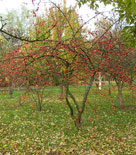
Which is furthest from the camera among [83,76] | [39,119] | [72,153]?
[39,119]

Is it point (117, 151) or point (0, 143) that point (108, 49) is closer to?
point (117, 151)

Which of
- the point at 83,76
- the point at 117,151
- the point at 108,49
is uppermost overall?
the point at 108,49

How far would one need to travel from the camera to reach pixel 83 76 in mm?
7656

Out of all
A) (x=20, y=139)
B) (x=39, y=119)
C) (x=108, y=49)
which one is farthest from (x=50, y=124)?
(x=108, y=49)

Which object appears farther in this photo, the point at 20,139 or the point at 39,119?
the point at 39,119

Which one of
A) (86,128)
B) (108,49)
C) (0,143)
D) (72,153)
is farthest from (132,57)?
(0,143)

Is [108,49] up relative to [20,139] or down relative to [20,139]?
up

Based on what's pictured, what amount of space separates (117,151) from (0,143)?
372 cm

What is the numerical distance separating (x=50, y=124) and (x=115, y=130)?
291 centimetres

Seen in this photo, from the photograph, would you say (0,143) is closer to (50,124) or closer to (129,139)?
(50,124)

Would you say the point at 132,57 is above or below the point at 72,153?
above

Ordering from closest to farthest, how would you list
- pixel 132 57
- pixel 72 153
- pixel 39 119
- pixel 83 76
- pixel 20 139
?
pixel 72 153 < pixel 20 139 < pixel 83 76 < pixel 39 119 < pixel 132 57

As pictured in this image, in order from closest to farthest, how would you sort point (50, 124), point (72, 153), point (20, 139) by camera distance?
point (72, 153)
point (20, 139)
point (50, 124)

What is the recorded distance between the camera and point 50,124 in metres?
8.38
